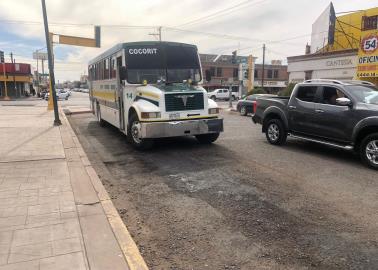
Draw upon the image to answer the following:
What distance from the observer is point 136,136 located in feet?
31.3

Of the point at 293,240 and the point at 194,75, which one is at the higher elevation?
the point at 194,75

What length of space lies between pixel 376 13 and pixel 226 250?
952 inches

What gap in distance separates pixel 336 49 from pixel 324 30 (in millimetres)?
1842

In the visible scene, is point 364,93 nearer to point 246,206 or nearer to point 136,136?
point 246,206

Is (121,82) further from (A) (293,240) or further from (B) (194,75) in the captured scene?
(A) (293,240)

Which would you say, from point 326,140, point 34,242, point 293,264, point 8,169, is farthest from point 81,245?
point 326,140

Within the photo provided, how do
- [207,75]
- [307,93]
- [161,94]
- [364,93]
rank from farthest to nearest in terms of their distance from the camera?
[207,75] < [307,93] < [161,94] < [364,93]

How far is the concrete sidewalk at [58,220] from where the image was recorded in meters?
3.66

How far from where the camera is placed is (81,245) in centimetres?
395

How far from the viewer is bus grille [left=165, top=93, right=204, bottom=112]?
909cm

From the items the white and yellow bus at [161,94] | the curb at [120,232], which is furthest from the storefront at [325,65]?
the curb at [120,232]

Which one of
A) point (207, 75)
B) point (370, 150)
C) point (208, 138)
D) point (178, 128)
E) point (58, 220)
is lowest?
point (58, 220)

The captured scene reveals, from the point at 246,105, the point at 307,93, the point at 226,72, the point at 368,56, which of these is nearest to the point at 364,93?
the point at 307,93

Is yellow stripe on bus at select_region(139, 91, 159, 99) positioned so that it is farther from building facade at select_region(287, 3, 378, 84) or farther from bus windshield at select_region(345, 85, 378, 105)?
building facade at select_region(287, 3, 378, 84)
